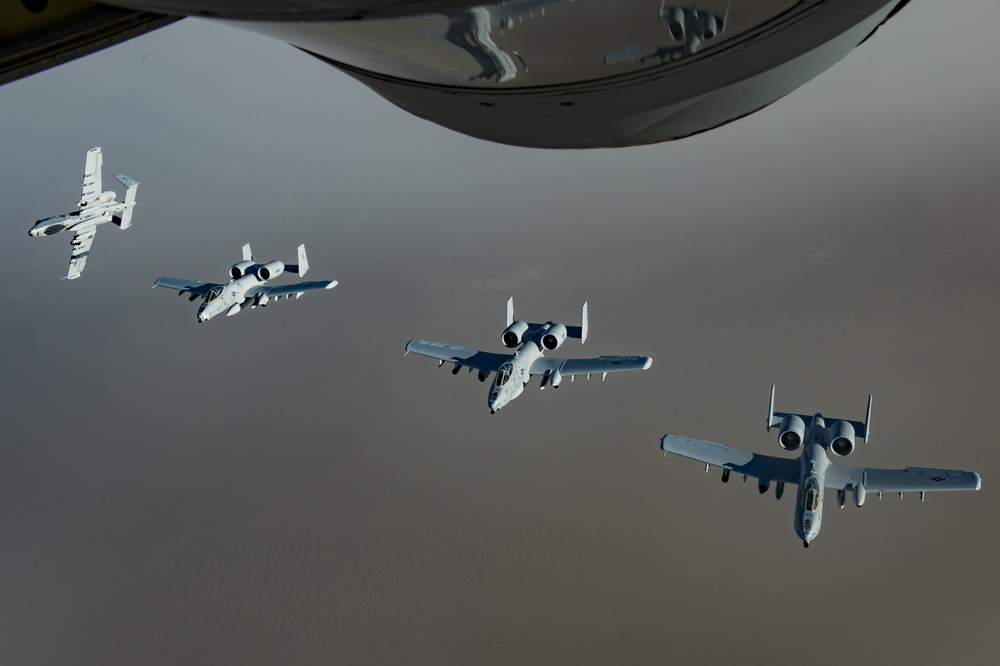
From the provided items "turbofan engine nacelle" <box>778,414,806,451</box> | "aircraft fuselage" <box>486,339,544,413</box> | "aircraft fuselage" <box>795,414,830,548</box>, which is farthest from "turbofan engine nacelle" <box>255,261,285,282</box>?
"aircraft fuselage" <box>795,414,830,548</box>

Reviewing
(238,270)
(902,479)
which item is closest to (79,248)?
(238,270)

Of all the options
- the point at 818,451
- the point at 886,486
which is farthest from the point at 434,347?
the point at 886,486

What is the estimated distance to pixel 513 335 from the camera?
21750 millimetres

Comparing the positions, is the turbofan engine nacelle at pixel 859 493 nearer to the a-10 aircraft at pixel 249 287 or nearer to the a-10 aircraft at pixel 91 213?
the a-10 aircraft at pixel 249 287

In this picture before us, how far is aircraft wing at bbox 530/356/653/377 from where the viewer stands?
20.8 meters

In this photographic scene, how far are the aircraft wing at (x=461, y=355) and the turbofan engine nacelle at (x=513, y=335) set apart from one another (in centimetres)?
90

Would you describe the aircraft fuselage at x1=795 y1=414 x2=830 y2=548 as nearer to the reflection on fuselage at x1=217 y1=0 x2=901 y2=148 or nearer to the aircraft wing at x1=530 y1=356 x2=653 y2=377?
the aircraft wing at x1=530 y1=356 x2=653 y2=377

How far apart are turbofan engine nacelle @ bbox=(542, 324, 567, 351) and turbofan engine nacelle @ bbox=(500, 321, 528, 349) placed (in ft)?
2.15

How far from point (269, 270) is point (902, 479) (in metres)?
18.9

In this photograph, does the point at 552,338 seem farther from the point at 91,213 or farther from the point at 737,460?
the point at 91,213

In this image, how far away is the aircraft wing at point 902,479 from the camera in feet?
53.8

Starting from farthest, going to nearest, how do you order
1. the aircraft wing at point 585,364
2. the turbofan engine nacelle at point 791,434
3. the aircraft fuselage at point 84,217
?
the aircraft fuselage at point 84,217 < the aircraft wing at point 585,364 < the turbofan engine nacelle at point 791,434

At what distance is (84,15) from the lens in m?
2.26

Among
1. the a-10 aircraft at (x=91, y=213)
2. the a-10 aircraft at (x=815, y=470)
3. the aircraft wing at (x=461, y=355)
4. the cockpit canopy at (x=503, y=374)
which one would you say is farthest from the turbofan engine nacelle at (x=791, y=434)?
the a-10 aircraft at (x=91, y=213)
